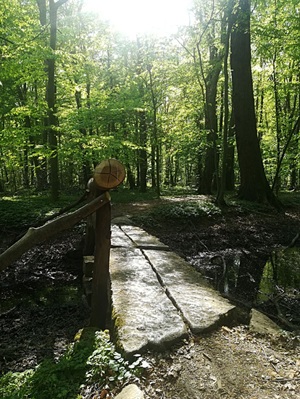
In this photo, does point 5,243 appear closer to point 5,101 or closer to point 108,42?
point 5,101

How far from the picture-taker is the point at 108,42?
18531mm

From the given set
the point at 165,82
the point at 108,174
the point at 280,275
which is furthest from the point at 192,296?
the point at 165,82

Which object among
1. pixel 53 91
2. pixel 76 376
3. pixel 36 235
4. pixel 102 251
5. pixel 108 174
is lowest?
pixel 76 376

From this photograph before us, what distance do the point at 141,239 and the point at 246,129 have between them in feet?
24.7

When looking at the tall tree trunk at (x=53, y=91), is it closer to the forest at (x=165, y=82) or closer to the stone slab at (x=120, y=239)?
the forest at (x=165, y=82)

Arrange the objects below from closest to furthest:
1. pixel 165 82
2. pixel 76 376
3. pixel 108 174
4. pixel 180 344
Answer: pixel 76 376 → pixel 180 344 → pixel 108 174 → pixel 165 82

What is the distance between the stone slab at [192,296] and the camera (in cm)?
282

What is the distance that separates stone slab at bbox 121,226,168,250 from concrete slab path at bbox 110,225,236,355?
68 centimetres

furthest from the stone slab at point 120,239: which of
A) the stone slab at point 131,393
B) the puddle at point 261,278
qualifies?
A: the stone slab at point 131,393

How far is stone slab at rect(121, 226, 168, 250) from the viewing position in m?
5.76

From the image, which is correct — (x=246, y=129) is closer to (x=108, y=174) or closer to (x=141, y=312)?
(x=108, y=174)

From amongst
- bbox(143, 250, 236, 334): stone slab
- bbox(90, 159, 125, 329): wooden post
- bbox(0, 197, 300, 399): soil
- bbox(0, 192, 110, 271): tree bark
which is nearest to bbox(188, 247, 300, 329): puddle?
bbox(0, 197, 300, 399): soil

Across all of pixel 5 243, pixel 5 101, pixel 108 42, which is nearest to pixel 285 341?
pixel 5 243

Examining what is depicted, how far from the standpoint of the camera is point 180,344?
8.23 ft
